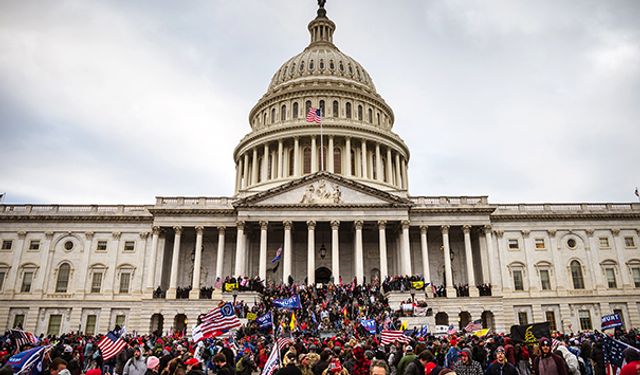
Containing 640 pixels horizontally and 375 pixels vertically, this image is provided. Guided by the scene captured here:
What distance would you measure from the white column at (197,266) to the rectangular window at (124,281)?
7.08 metres

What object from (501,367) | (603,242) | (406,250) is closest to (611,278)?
(603,242)

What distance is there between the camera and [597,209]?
54.1 m

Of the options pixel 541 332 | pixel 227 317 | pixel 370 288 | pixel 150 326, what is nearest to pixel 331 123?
pixel 370 288

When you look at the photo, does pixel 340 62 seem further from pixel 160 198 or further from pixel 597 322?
pixel 597 322

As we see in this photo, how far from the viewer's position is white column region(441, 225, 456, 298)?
154 feet

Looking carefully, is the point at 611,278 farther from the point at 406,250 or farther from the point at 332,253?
the point at 332,253

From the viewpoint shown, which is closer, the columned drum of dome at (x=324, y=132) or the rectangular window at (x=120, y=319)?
the rectangular window at (x=120, y=319)

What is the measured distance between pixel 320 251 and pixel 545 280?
23729mm

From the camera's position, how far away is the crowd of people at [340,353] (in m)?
9.76

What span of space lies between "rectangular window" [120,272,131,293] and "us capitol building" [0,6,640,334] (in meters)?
0.10

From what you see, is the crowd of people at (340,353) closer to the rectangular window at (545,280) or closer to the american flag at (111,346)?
the american flag at (111,346)

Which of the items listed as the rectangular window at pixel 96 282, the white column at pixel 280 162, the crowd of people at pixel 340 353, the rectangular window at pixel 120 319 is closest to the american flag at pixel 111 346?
the crowd of people at pixel 340 353

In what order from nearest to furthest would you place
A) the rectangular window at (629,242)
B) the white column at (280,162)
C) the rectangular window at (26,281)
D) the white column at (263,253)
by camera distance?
the white column at (263,253), the rectangular window at (26,281), the rectangular window at (629,242), the white column at (280,162)

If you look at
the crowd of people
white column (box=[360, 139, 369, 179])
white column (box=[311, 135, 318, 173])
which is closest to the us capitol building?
white column (box=[360, 139, 369, 179])
